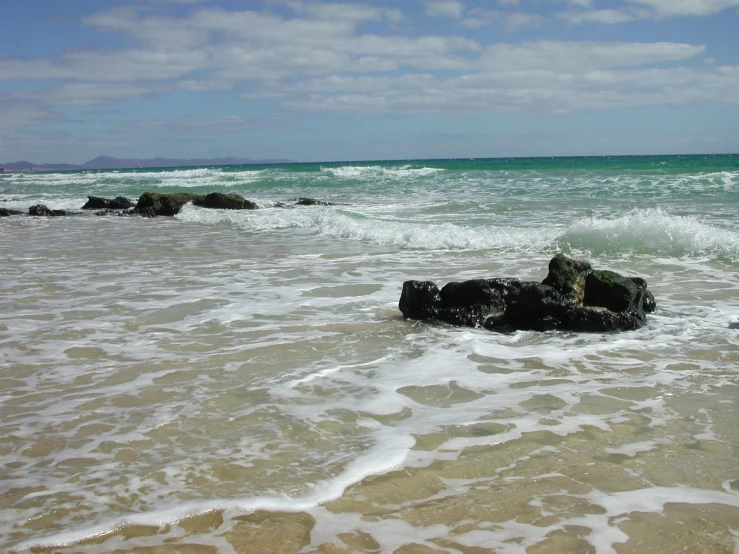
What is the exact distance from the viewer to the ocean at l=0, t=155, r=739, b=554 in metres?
2.77

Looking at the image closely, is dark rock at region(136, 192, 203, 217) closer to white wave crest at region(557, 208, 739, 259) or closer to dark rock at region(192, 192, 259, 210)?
dark rock at region(192, 192, 259, 210)

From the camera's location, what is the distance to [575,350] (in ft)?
17.5

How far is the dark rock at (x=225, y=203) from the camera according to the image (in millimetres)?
21250

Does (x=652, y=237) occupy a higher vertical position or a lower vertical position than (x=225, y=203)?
lower

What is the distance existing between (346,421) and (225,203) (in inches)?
716

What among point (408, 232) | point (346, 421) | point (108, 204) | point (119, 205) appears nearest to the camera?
point (346, 421)

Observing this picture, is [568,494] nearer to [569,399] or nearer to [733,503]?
[733,503]

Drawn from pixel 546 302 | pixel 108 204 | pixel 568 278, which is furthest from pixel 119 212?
pixel 546 302

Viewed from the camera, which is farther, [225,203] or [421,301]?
[225,203]

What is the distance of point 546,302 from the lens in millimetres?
6016

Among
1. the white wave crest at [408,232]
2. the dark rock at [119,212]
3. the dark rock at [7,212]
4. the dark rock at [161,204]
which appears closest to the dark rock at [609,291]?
the white wave crest at [408,232]

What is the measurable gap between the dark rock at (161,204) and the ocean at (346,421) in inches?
487

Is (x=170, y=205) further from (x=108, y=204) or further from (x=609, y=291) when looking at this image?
(x=609, y=291)

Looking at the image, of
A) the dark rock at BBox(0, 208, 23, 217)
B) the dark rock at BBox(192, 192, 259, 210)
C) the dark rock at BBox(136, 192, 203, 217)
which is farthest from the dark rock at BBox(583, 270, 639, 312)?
the dark rock at BBox(0, 208, 23, 217)
